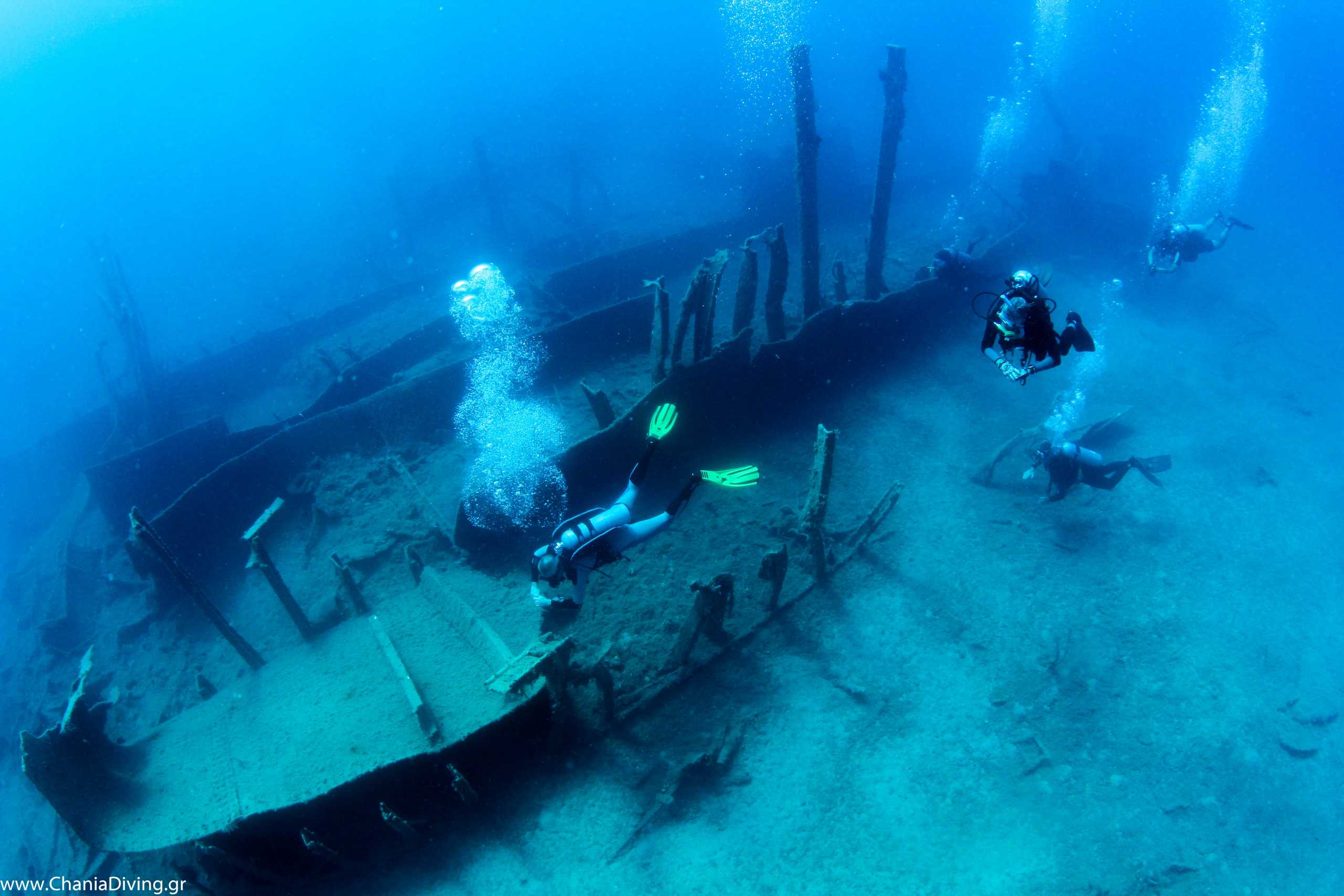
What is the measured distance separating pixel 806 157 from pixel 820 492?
7409 millimetres

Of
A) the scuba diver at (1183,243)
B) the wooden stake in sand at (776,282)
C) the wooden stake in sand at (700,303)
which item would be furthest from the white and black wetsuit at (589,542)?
the scuba diver at (1183,243)

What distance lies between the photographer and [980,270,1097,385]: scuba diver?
4004 millimetres

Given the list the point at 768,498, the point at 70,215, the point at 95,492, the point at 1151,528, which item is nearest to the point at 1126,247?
the point at 1151,528

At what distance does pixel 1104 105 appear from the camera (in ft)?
153

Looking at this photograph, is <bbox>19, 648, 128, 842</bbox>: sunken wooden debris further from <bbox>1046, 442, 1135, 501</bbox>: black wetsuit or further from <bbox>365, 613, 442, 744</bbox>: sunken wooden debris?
<bbox>1046, 442, 1135, 501</bbox>: black wetsuit

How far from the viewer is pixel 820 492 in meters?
6.84

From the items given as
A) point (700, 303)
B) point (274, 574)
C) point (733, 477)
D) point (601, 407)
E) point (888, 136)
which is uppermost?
point (888, 136)

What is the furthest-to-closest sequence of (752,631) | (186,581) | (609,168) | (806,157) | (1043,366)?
(609,168)
(806,157)
(186,581)
(752,631)
(1043,366)

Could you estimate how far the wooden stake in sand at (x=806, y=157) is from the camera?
35.8ft

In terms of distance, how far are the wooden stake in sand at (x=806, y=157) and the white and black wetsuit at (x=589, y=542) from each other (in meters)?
6.97

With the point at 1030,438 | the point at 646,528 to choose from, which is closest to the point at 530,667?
the point at 646,528

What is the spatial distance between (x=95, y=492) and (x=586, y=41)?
11266 centimetres

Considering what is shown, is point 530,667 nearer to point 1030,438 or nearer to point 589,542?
point 589,542

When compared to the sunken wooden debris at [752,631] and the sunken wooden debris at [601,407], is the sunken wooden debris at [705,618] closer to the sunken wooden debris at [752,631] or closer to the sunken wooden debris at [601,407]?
the sunken wooden debris at [752,631]
